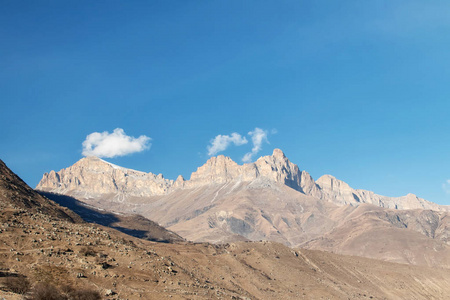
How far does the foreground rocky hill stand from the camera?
155ft

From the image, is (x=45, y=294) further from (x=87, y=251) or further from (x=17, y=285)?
(x=87, y=251)

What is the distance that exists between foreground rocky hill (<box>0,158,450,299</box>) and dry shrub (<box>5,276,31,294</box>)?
0.25 metres

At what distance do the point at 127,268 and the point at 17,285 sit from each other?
16.0 m

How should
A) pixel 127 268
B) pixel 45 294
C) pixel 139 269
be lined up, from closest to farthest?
pixel 45 294, pixel 127 268, pixel 139 269

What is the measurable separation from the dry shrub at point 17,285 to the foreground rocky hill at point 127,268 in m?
0.25

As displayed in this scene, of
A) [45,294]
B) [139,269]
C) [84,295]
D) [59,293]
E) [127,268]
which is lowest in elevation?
[45,294]

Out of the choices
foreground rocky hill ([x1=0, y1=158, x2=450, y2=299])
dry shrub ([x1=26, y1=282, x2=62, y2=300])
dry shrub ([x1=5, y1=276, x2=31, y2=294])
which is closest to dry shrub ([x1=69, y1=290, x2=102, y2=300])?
foreground rocky hill ([x1=0, y1=158, x2=450, y2=299])

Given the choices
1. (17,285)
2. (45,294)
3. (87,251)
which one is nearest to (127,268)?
(87,251)

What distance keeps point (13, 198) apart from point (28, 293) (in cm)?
4605

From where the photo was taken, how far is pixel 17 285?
133 ft

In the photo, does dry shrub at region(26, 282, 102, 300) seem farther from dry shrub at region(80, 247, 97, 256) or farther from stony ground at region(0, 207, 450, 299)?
dry shrub at region(80, 247, 97, 256)

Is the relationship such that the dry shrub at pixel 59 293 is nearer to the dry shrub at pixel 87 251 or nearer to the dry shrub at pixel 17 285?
the dry shrub at pixel 17 285

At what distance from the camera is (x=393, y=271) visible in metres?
139

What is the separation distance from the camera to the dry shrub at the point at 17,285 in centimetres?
3941
